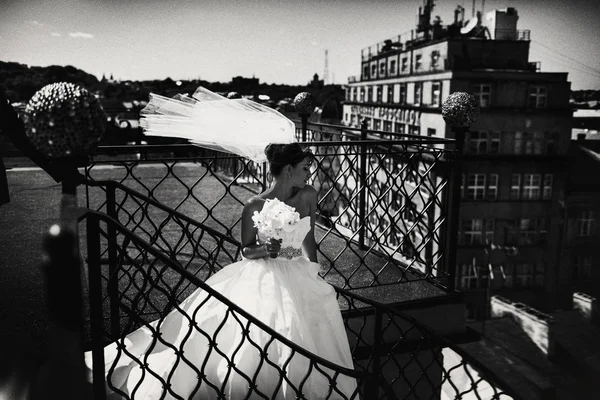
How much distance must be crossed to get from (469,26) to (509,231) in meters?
18.8

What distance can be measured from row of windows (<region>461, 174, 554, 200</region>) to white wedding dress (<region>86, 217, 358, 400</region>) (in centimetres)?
3933

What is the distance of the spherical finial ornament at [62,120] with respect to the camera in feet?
5.94

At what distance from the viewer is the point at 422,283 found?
553cm

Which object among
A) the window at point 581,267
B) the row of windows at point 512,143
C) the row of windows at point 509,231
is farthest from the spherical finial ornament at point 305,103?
the window at point 581,267

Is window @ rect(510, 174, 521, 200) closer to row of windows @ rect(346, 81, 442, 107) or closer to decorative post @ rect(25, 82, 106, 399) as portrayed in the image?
row of windows @ rect(346, 81, 442, 107)

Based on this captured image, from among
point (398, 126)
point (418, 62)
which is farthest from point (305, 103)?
point (398, 126)

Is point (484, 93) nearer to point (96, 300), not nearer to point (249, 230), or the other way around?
point (249, 230)

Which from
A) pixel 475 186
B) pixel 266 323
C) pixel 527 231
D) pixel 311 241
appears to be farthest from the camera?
pixel 527 231

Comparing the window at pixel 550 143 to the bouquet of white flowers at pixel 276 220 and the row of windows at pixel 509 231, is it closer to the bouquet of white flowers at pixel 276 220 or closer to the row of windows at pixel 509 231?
the row of windows at pixel 509 231

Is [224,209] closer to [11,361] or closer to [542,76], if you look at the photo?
[11,361]

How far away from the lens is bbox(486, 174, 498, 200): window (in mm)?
40875

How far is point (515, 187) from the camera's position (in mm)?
41156

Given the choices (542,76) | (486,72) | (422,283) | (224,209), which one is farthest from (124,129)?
(542,76)

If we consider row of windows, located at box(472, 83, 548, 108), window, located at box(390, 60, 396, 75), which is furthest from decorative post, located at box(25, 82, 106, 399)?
window, located at box(390, 60, 396, 75)
